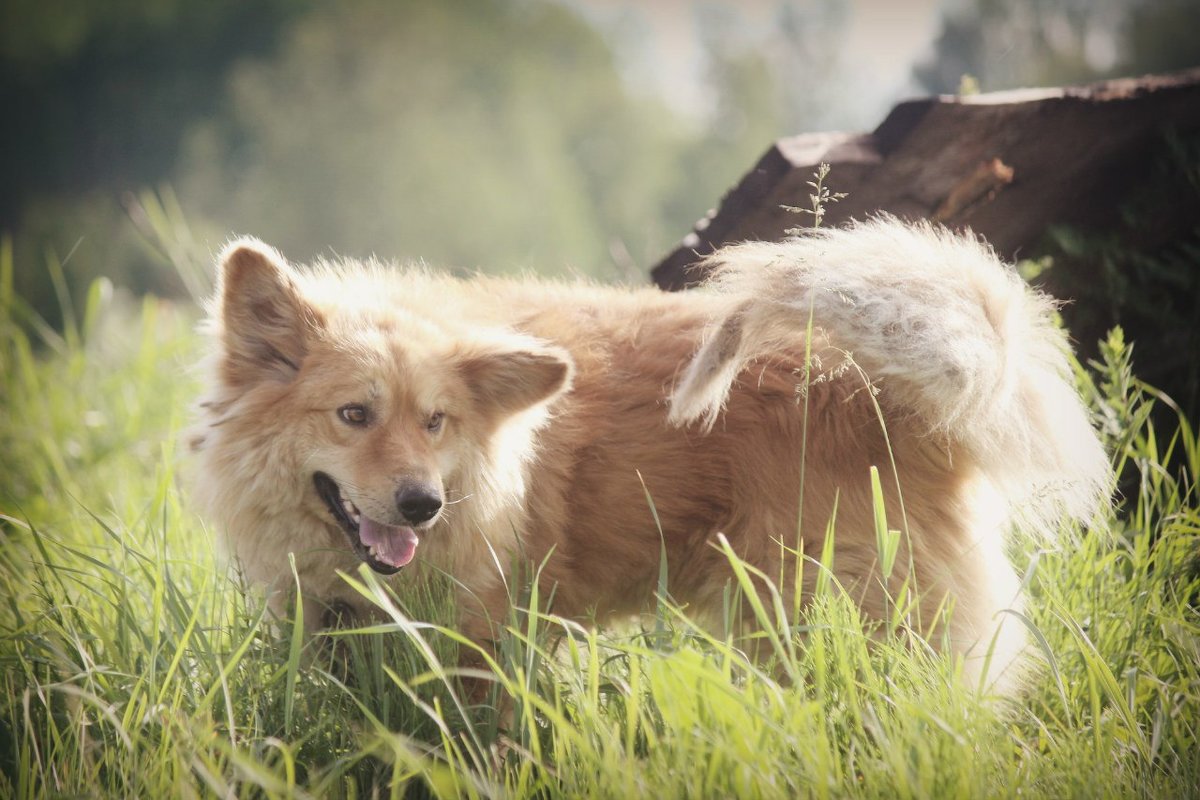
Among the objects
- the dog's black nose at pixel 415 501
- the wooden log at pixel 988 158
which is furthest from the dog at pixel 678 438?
the wooden log at pixel 988 158

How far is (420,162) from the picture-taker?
3931 cm

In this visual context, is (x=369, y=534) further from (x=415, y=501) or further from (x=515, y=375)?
(x=515, y=375)

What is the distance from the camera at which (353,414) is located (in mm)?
3180

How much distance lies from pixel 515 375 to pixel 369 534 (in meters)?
0.67

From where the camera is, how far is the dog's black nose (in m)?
3.02

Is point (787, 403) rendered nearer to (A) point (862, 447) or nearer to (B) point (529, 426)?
(A) point (862, 447)

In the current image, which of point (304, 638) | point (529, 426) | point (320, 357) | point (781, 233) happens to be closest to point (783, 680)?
point (529, 426)

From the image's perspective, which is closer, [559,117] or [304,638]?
[304,638]

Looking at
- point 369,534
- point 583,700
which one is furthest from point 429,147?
point 583,700

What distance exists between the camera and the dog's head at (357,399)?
312 centimetres

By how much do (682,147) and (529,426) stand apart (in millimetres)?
44756

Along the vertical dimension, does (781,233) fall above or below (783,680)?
above

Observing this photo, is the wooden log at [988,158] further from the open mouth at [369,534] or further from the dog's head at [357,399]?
the open mouth at [369,534]

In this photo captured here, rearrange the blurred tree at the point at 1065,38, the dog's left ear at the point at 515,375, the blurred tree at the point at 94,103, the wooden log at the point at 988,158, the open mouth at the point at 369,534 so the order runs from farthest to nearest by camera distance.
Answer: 1. the blurred tree at the point at 94,103
2. the blurred tree at the point at 1065,38
3. the wooden log at the point at 988,158
4. the dog's left ear at the point at 515,375
5. the open mouth at the point at 369,534
